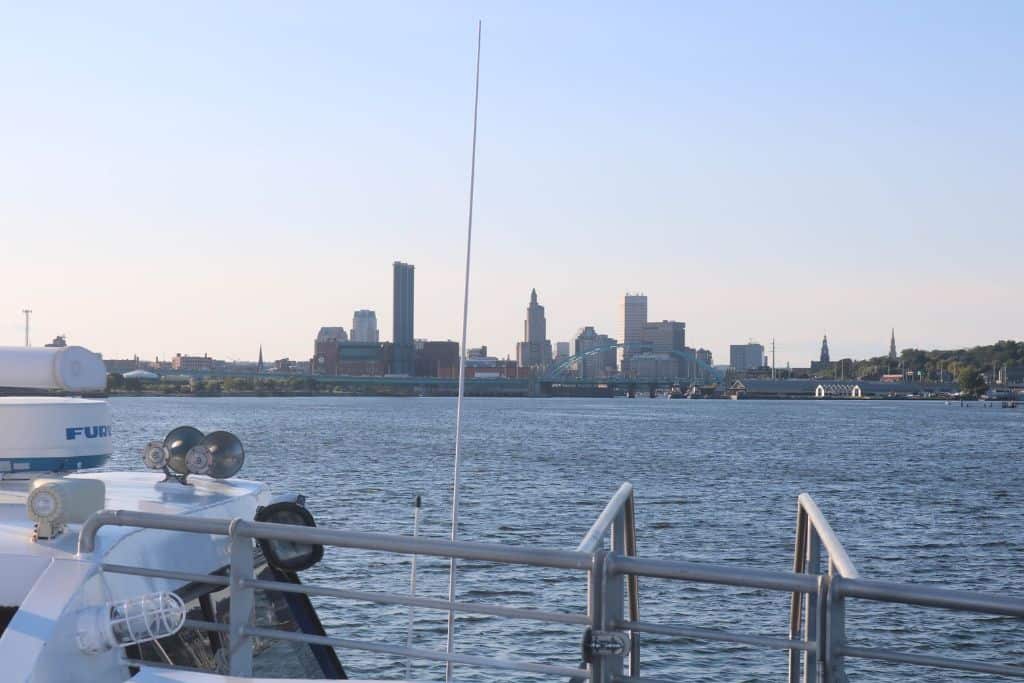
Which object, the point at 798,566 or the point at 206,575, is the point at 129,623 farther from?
the point at 798,566

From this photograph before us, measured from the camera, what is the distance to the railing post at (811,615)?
15.3 feet

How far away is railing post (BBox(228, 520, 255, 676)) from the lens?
5457 mm

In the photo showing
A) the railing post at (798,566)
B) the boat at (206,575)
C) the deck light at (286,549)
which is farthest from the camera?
the railing post at (798,566)

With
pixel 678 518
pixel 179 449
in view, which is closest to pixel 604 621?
pixel 179 449

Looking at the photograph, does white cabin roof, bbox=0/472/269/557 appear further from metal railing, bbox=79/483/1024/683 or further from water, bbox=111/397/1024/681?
water, bbox=111/397/1024/681

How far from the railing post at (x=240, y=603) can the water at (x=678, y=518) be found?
12.4 m

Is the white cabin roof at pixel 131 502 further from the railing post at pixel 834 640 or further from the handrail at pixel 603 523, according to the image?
the railing post at pixel 834 640

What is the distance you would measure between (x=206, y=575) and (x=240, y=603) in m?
A: 0.22

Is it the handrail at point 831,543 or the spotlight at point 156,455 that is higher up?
the spotlight at point 156,455

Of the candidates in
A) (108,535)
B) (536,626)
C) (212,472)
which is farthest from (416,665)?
(108,535)

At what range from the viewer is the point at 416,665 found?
21.6m

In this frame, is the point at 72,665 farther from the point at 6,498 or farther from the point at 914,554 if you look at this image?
the point at 914,554

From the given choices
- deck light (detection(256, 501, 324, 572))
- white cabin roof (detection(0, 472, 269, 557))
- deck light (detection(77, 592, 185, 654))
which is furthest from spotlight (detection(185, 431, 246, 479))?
deck light (detection(77, 592, 185, 654))

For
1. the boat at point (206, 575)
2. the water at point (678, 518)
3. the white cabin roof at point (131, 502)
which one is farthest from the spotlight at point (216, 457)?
the water at point (678, 518)
